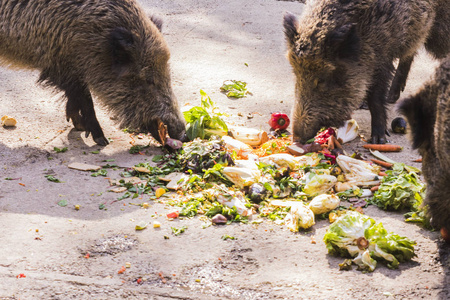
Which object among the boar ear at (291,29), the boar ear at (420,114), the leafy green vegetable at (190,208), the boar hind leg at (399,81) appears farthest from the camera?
the boar hind leg at (399,81)

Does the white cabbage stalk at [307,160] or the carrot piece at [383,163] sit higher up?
the carrot piece at [383,163]

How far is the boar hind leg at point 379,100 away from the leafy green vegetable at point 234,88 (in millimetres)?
1724

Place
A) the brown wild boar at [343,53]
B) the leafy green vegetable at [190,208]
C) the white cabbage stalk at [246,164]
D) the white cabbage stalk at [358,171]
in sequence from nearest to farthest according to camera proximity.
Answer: the leafy green vegetable at [190,208] → the white cabbage stalk at [358,171] → the white cabbage stalk at [246,164] → the brown wild boar at [343,53]

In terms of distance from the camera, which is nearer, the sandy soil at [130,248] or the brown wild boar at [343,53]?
the sandy soil at [130,248]

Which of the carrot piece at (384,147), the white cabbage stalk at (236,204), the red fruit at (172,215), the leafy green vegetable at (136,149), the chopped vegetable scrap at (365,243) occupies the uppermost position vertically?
the carrot piece at (384,147)

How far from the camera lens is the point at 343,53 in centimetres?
554

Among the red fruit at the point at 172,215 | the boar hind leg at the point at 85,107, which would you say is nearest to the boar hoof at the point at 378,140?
the red fruit at the point at 172,215

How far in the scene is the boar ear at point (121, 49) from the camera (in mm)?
5551

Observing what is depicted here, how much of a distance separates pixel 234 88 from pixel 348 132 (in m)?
1.77

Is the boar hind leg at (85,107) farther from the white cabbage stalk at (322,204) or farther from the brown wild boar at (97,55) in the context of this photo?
the white cabbage stalk at (322,204)

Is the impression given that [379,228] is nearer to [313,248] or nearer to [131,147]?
[313,248]

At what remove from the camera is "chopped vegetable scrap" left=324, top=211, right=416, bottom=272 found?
3729 mm

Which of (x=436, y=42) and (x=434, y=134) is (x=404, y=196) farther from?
(x=436, y=42)

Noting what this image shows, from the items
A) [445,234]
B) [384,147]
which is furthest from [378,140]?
[445,234]
